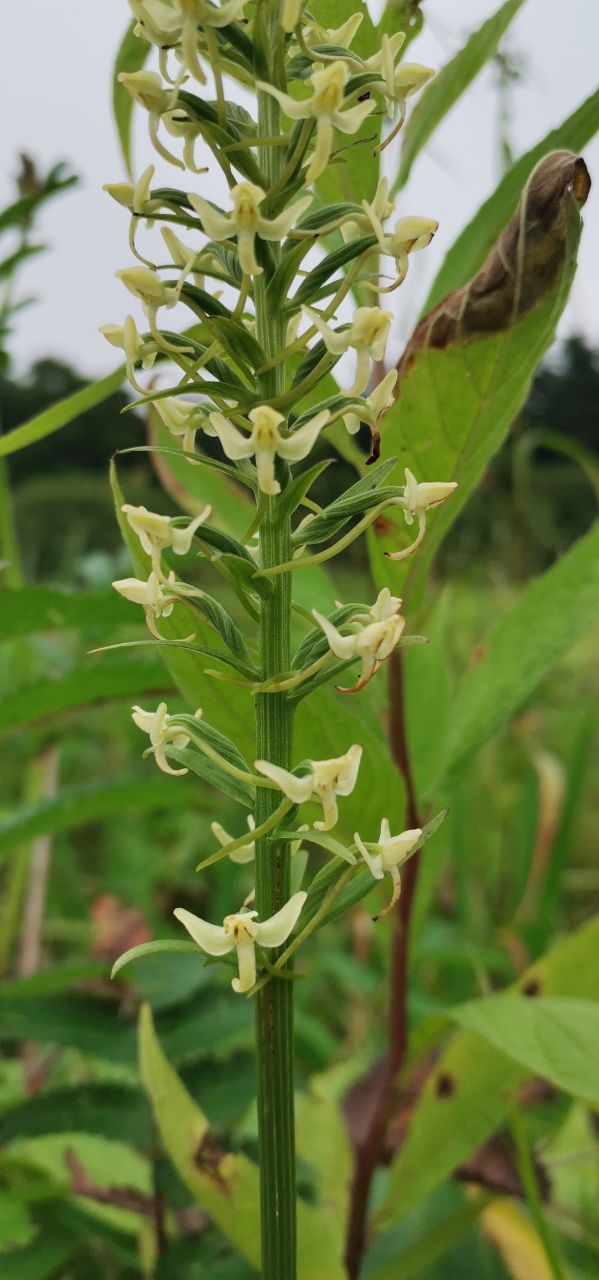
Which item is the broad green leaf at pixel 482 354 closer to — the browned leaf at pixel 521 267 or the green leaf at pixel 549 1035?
the browned leaf at pixel 521 267

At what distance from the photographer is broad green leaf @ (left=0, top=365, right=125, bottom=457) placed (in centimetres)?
54

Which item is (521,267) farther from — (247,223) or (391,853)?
(391,853)

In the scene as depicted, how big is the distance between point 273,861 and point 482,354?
0.32 m

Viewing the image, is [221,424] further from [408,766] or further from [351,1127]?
[351,1127]

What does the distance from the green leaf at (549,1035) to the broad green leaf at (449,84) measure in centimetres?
60

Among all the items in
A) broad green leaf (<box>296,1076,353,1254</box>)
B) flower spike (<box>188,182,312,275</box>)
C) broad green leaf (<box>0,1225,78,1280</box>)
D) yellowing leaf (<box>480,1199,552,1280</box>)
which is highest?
flower spike (<box>188,182,312,275</box>)

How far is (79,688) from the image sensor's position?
31.9 inches

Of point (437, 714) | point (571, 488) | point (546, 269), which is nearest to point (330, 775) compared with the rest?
point (546, 269)

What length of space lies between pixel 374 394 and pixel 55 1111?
61 cm

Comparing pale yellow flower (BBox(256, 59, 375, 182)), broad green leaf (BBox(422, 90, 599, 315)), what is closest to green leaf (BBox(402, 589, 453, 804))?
broad green leaf (BBox(422, 90, 599, 315))

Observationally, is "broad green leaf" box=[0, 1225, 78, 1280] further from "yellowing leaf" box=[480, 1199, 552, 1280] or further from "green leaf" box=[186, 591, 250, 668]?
"green leaf" box=[186, 591, 250, 668]

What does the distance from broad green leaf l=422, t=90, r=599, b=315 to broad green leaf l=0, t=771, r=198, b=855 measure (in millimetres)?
447

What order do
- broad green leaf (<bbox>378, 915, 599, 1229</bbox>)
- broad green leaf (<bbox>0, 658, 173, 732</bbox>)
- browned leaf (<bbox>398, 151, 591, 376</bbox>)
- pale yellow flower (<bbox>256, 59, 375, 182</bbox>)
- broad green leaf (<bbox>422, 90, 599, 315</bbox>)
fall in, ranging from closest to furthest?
pale yellow flower (<bbox>256, 59, 375, 182</bbox>) → browned leaf (<bbox>398, 151, 591, 376</bbox>) → broad green leaf (<bbox>422, 90, 599, 315</bbox>) → broad green leaf (<bbox>378, 915, 599, 1229</bbox>) → broad green leaf (<bbox>0, 658, 173, 732</bbox>)

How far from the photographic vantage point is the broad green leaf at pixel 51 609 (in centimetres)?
76
